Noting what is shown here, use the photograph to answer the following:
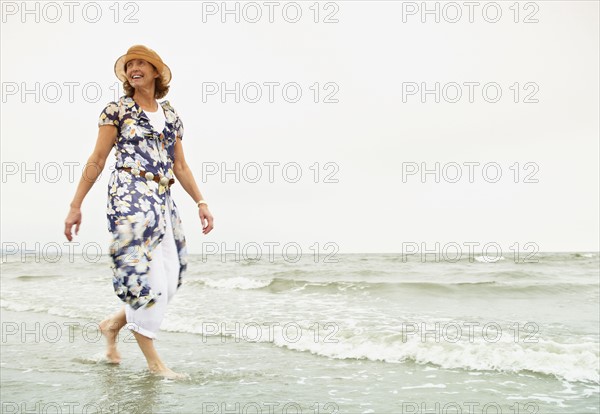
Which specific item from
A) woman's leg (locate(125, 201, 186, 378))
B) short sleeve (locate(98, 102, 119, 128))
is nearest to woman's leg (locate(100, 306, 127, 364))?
woman's leg (locate(125, 201, 186, 378))

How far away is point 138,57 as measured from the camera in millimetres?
3078

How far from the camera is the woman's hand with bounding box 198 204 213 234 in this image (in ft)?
11.2

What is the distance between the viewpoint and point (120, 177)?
3.07 m

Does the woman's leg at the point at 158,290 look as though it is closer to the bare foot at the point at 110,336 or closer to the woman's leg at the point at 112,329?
the woman's leg at the point at 112,329

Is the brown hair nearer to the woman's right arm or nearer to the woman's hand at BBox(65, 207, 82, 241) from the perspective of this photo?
the woman's right arm

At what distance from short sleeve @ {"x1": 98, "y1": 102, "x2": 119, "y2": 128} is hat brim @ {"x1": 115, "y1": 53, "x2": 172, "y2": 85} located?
22 cm

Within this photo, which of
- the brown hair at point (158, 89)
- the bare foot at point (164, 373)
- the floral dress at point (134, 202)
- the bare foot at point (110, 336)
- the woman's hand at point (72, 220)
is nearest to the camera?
the woman's hand at point (72, 220)

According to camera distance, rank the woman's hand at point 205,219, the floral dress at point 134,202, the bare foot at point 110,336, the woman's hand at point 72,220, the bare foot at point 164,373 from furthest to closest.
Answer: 1. the bare foot at point 110,336
2. the bare foot at point 164,373
3. the woman's hand at point 205,219
4. the floral dress at point 134,202
5. the woman's hand at point 72,220

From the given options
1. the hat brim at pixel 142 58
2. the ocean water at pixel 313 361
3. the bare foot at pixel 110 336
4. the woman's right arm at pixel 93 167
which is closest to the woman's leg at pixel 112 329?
the bare foot at pixel 110 336

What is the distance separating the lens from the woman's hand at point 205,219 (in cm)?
342

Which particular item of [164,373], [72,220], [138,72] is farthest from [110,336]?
[138,72]

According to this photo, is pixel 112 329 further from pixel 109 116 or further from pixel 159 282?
pixel 109 116

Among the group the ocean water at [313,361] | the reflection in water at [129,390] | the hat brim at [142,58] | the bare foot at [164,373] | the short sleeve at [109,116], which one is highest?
the hat brim at [142,58]

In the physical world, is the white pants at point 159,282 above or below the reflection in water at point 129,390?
above
